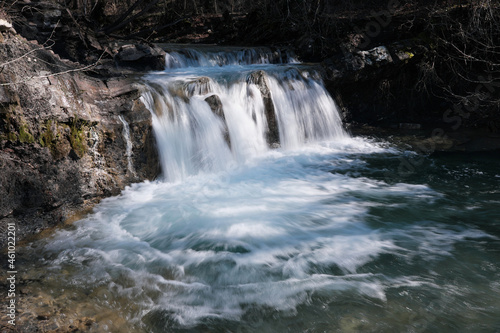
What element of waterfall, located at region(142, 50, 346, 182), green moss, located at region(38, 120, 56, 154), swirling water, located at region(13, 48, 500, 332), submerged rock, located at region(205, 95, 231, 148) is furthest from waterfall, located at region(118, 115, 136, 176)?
submerged rock, located at region(205, 95, 231, 148)

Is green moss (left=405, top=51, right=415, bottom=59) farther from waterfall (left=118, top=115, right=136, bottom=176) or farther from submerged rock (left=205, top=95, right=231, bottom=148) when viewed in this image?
waterfall (left=118, top=115, right=136, bottom=176)

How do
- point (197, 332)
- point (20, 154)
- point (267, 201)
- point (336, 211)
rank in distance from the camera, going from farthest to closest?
point (267, 201) < point (336, 211) < point (20, 154) < point (197, 332)

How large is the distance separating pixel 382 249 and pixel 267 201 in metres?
1.86

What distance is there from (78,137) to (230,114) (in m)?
3.21

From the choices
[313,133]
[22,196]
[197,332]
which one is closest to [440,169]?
[313,133]

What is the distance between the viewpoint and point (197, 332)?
2777 millimetres

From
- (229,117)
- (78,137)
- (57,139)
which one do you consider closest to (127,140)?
(78,137)

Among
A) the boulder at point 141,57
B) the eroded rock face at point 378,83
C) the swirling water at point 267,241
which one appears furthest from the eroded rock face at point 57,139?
the eroded rock face at point 378,83

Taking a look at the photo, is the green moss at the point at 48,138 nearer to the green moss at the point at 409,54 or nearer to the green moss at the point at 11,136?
the green moss at the point at 11,136

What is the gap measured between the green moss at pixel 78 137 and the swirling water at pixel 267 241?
0.79 metres

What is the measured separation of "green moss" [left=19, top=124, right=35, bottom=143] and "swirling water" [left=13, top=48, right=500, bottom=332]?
1.14m

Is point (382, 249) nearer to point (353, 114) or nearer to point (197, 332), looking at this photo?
point (197, 332)

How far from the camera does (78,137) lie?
486cm

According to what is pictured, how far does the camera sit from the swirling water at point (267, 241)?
116 inches
